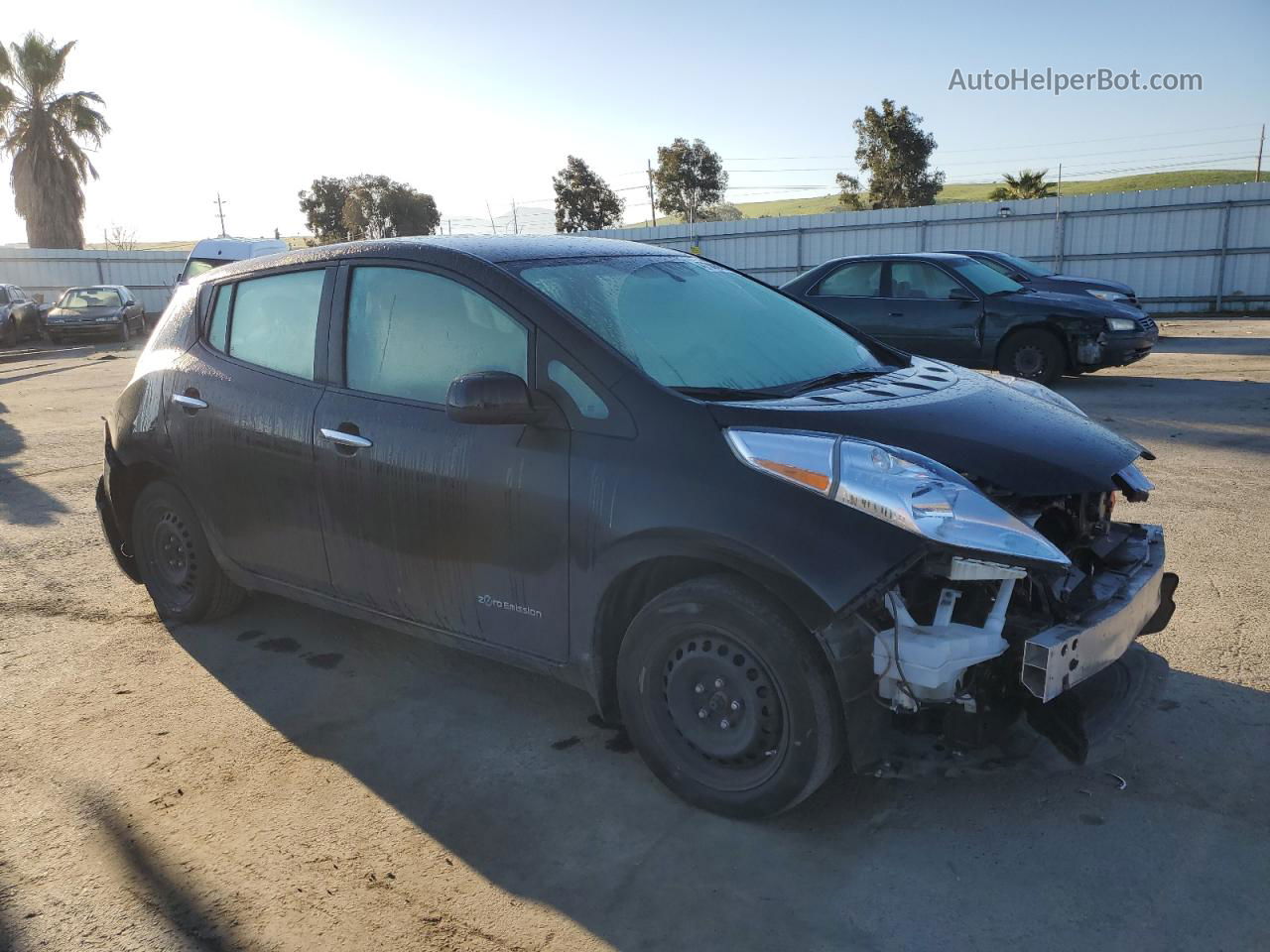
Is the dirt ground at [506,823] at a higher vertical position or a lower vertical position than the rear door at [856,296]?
lower

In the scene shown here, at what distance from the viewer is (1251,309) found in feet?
68.4

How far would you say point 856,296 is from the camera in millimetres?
11516

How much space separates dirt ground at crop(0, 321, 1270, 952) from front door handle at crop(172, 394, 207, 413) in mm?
1095

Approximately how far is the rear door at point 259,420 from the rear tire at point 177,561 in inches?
7.8

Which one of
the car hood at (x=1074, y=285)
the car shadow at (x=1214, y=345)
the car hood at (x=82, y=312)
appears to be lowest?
the car shadow at (x=1214, y=345)

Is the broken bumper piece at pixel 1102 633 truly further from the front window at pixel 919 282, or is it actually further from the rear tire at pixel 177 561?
the front window at pixel 919 282

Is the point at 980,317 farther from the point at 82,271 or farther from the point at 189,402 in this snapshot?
the point at 82,271

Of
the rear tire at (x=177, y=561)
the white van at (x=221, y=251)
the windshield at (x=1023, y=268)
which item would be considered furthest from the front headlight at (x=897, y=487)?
the white van at (x=221, y=251)

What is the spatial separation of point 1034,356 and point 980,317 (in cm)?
73

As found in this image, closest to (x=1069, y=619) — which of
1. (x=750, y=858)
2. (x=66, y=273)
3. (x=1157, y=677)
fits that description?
(x=1157, y=677)

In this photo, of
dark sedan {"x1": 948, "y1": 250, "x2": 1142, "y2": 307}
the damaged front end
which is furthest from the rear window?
dark sedan {"x1": 948, "y1": 250, "x2": 1142, "y2": 307}

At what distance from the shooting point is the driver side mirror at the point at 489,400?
295cm

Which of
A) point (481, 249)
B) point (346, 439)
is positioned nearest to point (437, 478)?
point (346, 439)

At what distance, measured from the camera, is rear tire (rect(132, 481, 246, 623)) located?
175 inches
